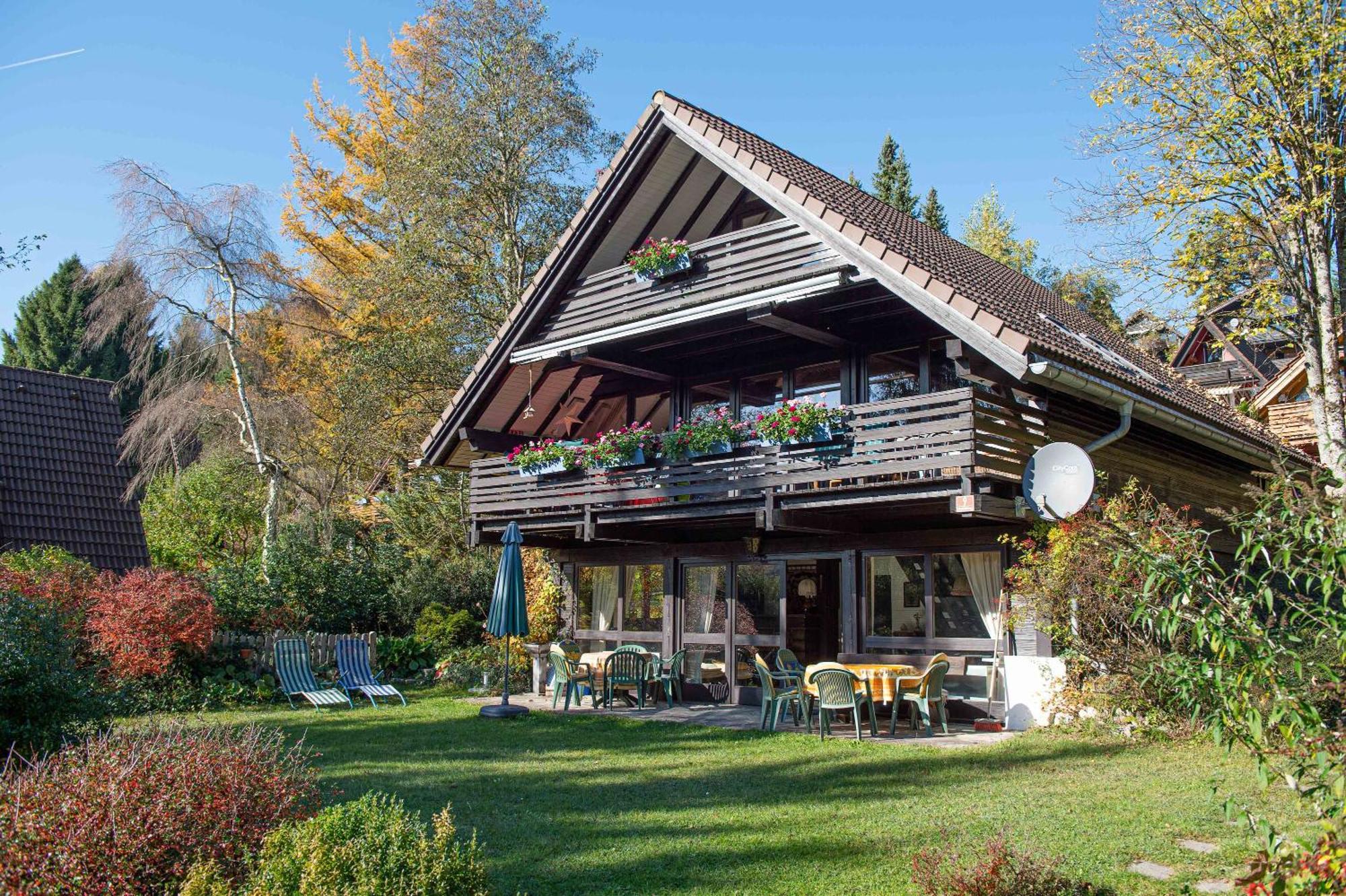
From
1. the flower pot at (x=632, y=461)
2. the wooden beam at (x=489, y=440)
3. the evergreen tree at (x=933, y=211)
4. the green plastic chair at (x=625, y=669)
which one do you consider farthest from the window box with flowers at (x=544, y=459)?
the evergreen tree at (x=933, y=211)

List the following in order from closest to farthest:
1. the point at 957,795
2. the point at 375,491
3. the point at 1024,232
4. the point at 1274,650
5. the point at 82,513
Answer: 1. the point at 1274,650
2. the point at 957,795
3. the point at 82,513
4. the point at 375,491
5. the point at 1024,232

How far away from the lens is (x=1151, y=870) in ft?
19.5

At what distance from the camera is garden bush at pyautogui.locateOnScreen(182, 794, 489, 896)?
14.8 ft

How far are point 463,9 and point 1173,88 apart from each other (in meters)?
15.5

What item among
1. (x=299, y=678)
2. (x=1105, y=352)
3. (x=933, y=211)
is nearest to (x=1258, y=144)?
(x=1105, y=352)

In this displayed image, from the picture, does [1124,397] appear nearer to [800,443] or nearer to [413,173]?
[800,443]

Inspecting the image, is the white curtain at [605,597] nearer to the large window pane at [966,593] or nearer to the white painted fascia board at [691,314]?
the white painted fascia board at [691,314]

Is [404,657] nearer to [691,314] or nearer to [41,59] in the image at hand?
[691,314]

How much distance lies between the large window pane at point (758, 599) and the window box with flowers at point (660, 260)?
464cm

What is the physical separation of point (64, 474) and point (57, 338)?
23.3 metres

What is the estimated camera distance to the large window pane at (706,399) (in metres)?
16.4

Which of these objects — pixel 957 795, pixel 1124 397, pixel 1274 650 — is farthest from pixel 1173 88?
pixel 1274 650

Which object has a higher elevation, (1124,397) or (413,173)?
(413,173)

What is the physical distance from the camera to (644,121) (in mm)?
14867
